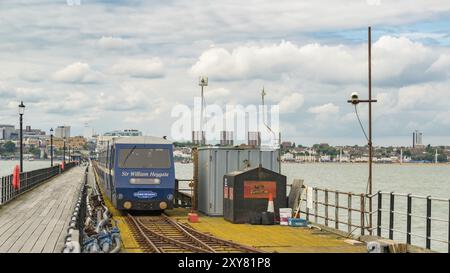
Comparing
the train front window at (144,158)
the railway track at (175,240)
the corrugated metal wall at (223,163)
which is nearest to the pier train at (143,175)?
the train front window at (144,158)

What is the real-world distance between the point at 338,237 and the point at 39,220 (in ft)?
31.1

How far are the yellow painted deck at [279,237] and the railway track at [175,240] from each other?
611mm

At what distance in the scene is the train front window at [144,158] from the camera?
29152mm

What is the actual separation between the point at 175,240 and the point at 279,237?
3154 mm

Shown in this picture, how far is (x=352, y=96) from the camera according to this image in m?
22.8

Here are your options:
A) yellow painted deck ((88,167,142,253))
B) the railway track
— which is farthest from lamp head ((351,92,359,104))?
yellow painted deck ((88,167,142,253))

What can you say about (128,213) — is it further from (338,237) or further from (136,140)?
(338,237)

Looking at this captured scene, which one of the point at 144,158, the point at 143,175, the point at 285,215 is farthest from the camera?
the point at 144,158

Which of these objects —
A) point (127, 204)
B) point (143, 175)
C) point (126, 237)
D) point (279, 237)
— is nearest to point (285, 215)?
point (279, 237)

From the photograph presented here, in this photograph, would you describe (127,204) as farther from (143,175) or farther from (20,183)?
(20,183)

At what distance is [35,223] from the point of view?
22297 mm

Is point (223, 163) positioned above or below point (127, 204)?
above

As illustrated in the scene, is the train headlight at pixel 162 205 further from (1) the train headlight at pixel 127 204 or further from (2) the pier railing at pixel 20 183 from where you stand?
(2) the pier railing at pixel 20 183
